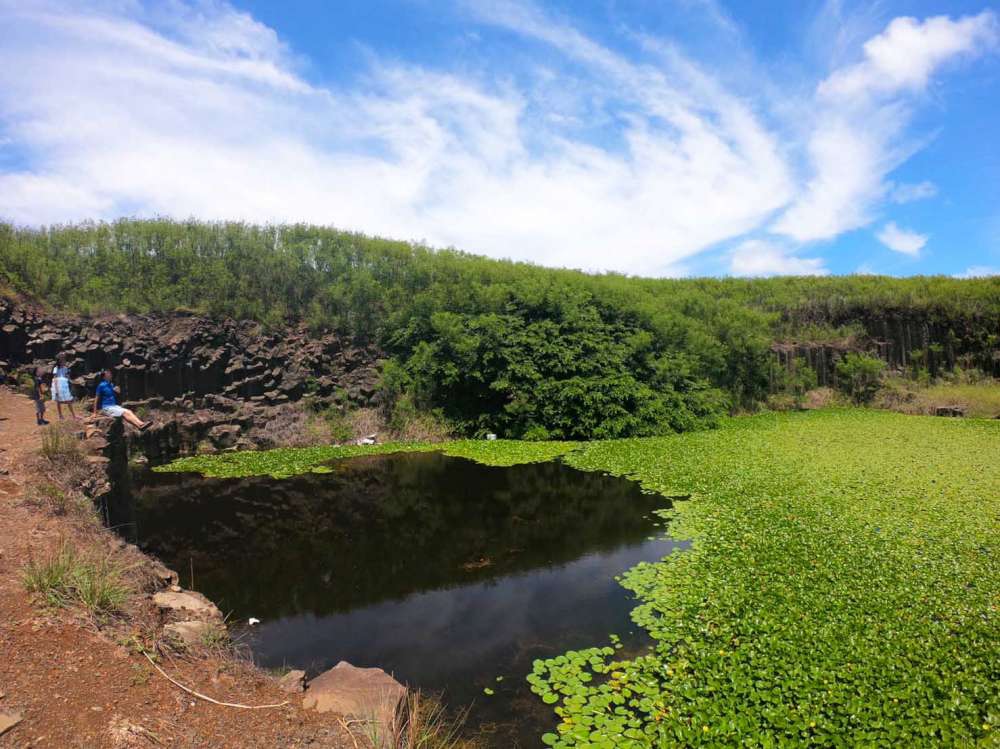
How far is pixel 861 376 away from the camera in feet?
77.0

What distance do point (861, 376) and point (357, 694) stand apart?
81.3ft

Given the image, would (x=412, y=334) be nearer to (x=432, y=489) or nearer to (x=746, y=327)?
(x=432, y=489)

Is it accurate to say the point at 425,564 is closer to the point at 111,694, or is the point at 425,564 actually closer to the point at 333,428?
the point at 111,694

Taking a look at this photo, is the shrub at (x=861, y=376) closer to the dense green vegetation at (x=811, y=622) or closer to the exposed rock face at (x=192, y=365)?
the dense green vegetation at (x=811, y=622)

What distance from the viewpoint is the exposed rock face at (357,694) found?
4301mm

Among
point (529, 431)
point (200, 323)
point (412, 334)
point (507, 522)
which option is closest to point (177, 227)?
point (200, 323)

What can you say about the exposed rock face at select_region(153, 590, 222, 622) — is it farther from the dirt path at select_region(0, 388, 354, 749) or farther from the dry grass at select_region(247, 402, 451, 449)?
the dry grass at select_region(247, 402, 451, 449)

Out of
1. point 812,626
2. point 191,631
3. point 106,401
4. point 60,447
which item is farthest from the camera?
point 106,401

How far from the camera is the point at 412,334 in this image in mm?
19641

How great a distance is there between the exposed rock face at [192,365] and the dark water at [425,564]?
13.6 ft

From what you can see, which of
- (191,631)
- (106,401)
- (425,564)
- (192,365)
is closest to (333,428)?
(192,365)

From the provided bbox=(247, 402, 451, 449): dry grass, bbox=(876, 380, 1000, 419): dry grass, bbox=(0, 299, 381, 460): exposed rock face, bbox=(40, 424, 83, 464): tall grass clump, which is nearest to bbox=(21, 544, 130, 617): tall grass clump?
bbox=(40, 424, 83, 464): tall grass clump

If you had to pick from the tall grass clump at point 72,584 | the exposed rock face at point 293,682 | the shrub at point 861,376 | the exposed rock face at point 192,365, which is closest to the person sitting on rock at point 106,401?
the tall grass clump at point 72,584

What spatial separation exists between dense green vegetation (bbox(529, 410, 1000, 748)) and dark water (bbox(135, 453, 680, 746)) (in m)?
0.50
